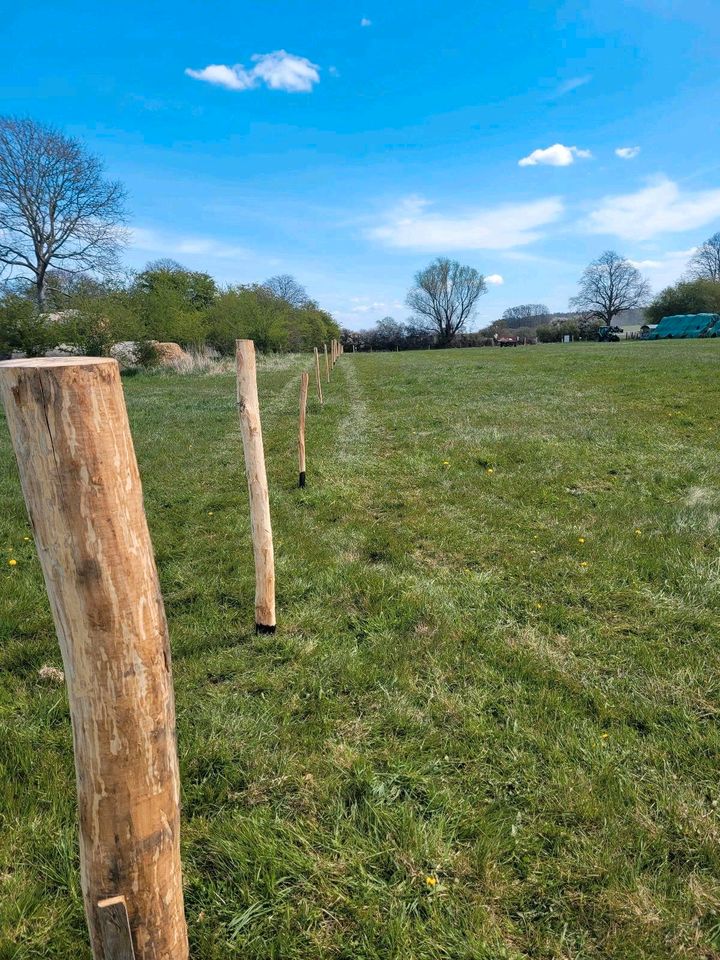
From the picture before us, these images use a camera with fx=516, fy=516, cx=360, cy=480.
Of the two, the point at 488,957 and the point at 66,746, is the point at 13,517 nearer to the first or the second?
the point at 66,746

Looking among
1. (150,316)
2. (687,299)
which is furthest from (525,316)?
(150,316)

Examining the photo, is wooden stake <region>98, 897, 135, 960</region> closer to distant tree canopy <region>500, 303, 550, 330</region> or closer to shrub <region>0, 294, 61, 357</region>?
shrub <region>0, 294, 61, 357</region>

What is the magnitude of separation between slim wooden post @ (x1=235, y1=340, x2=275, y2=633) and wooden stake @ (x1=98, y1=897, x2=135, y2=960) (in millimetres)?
2519

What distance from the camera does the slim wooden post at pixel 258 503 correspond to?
395cm

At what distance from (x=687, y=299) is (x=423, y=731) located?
6998 centimetres

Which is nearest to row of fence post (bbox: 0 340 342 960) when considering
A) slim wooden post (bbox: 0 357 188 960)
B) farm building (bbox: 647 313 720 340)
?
slim wooden post (bbox: 0 357 188 960)

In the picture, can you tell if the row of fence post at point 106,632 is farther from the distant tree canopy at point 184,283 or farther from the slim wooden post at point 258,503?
the distant tree canopy at point 184,283

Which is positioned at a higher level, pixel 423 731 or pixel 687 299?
pixel 687 299

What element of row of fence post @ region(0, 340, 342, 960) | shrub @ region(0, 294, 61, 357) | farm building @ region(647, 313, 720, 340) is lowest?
row of fence post @ region(0, 340, 342, 960)

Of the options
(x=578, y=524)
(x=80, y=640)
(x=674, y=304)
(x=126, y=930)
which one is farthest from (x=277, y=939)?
(x=674, y=304)

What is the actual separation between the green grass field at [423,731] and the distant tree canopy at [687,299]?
63.1 meters

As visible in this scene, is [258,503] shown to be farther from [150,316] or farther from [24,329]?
[150,316]

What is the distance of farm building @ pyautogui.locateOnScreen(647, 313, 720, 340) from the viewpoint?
48.3 meters

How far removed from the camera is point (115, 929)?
149 cm
